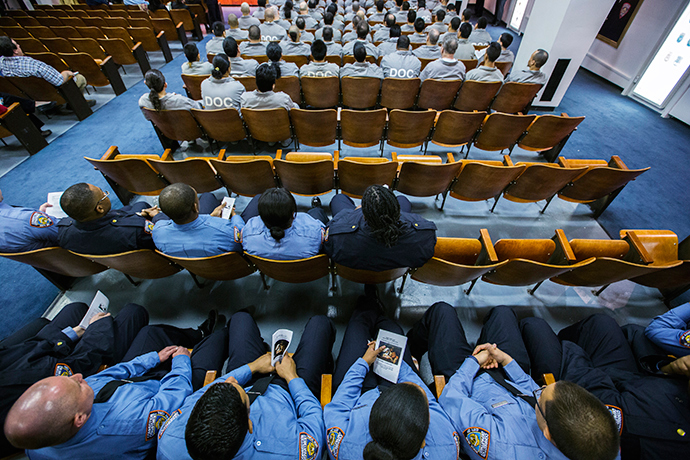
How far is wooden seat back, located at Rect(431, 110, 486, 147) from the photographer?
2.98m

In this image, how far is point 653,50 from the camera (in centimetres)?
519

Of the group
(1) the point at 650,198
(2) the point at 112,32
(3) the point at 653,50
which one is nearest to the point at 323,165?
(1) the point at 650,198

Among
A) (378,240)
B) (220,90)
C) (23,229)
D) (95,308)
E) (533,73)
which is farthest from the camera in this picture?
(533,73)

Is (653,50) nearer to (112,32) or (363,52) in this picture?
(363,52)

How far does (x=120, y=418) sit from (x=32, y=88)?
5.42 meters

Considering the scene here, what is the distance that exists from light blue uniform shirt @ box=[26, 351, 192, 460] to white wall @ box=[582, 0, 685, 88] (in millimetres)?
8642

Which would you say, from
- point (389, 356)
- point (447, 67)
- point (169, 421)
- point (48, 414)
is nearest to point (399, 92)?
point (447, 67)

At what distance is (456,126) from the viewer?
312 centimetres

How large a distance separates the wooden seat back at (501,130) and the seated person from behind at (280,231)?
2.44m

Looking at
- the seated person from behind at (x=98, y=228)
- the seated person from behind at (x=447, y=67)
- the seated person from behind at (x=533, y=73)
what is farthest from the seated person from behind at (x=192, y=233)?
the seated person from behind at (x=533, y=73)

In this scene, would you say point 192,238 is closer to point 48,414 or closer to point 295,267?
point 295,267

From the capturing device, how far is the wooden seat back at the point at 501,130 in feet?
9.86

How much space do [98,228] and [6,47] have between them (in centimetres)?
429

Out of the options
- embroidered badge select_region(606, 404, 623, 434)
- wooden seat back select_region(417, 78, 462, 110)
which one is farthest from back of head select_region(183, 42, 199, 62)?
embroidered badge select_region(606, 404, 623, 434)
